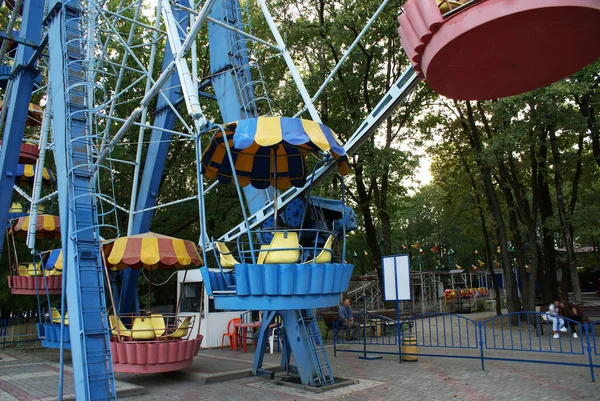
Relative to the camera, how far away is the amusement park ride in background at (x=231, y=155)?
5.28 m

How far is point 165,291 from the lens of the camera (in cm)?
2705

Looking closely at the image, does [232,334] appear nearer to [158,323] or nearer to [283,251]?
[158,323]

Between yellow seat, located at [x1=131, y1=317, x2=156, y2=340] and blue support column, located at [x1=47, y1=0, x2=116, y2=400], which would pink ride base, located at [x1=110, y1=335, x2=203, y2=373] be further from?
blue support column, located at [x1=47, y1=0, x2=116, y2=400]

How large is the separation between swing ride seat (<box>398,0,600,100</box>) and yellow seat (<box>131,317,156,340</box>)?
8727mm

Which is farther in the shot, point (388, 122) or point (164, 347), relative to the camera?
point (388, 122)

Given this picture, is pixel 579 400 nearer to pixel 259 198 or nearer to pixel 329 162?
pixel 329 162

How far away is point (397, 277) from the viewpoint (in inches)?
508

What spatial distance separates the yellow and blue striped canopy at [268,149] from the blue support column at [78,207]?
2.45 meters

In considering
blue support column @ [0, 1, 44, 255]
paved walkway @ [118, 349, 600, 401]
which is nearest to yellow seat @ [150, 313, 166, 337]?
paved walkway @ [118, 349, 600, 401]

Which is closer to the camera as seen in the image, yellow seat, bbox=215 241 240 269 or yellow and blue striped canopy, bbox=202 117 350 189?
yellow and blue striped canopy, bbox=202 117 350 189

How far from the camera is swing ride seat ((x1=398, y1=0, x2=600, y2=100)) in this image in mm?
4761

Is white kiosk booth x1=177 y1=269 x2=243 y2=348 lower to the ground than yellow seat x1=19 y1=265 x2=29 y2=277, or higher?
lower

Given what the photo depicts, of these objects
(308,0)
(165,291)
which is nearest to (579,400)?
(308,0)

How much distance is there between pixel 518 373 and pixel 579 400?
2.67 meters
